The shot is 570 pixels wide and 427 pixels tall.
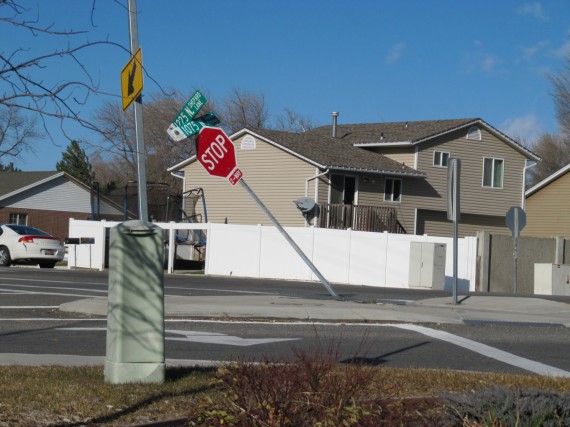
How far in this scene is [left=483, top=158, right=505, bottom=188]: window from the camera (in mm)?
45781

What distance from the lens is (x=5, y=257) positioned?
32406 millimetres

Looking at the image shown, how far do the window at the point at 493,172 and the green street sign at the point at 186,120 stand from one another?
32759 mm

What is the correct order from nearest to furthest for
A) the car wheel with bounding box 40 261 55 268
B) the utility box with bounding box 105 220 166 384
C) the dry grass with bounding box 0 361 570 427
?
the dry grass with bounding box 0 361 570 427
the utility box with bounding box 105 220 166 384
the car wheel with bounding box 40 261 55 268

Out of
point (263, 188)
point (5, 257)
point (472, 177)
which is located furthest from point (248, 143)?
point (5, 257)

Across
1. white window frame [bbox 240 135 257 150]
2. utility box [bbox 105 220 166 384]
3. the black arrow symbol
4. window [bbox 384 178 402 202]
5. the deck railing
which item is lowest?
utility box [bbox 105 220 166 384]

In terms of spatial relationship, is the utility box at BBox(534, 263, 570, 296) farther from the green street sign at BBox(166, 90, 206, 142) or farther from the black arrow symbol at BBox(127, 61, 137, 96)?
the black arrow symbol at BBox(127, 61, 137, 96)

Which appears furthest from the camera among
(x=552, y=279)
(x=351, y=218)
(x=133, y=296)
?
(x=351, y=218)

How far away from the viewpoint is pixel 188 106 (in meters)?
14.7

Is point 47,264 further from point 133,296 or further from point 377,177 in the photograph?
point 133,296

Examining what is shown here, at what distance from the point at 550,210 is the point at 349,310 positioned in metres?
32.7

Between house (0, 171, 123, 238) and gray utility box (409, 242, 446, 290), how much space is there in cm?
3105

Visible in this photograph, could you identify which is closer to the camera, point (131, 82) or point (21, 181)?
point (131, 82)

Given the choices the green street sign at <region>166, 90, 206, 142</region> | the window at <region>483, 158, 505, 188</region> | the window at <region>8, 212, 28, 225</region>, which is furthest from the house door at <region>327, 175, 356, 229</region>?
the green street sign at <region>166, 90, 206, 142</region>

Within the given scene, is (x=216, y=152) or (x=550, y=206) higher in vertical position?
(x=550, y=206)
